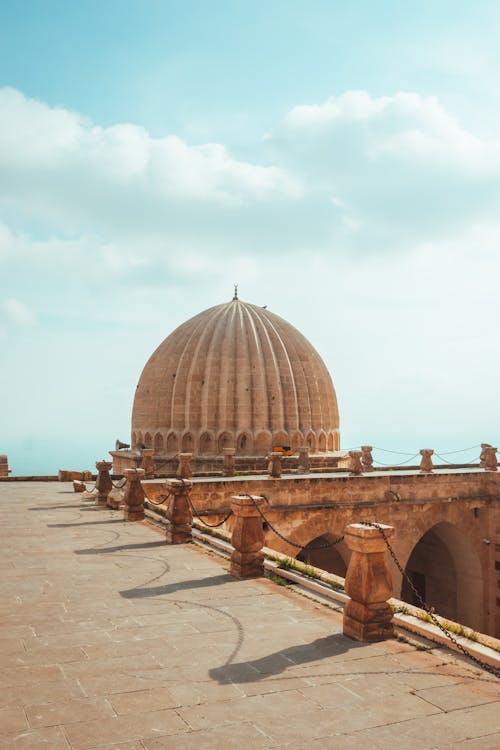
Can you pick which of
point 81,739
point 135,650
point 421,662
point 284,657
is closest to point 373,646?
point 421,662

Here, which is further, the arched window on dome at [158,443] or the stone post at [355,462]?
the arched window on dome at [158,443]

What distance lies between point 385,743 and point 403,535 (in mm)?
15608

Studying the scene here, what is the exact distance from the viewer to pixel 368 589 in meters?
5.94

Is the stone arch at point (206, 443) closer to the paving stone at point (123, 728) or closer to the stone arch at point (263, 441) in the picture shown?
the stone arch at point (263, 441)

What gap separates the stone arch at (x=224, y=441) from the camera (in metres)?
23.8

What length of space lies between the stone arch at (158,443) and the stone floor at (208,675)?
16.4 meters

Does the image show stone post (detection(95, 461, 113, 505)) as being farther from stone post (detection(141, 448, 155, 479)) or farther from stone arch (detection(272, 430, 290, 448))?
stone arch (detection(272, 430, 290, 448))

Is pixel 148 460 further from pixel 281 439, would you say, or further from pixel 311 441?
pixel 311 441

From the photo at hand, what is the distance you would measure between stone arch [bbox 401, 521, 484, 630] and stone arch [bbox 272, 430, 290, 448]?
6011 mm

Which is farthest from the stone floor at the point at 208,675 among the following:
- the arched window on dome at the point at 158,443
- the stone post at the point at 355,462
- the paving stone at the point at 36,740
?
the arched window on dome at the point at 158,443

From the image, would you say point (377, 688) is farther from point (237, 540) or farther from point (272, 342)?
point (272, 342)

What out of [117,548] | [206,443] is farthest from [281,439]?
[117,548]

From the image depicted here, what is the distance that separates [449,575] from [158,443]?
11.7 metres

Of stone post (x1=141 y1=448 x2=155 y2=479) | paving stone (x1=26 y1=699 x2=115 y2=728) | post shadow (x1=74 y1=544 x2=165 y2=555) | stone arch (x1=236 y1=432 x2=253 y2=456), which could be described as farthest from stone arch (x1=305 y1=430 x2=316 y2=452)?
paving stone (x1=26 y1=699 x2=115 y2=728)
